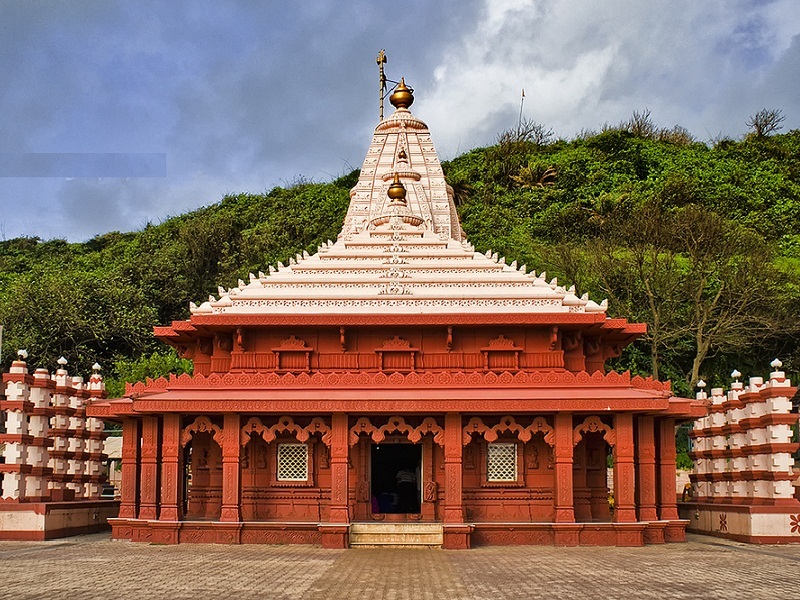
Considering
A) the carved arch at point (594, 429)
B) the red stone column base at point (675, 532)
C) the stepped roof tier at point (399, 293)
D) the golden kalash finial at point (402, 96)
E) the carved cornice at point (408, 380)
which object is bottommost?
the red stone column base at point (675, 532)

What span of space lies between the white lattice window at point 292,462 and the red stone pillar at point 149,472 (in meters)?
2.72

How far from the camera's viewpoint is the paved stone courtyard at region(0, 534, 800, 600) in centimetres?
1077

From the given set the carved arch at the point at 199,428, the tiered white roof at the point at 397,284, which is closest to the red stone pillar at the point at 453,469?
the tiered white roof at the point at 397,284

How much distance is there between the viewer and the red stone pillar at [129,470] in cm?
1803

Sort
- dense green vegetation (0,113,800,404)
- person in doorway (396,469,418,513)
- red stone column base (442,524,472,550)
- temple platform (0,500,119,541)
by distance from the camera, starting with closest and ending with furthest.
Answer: red stone column base (442,524,472,550) → temple platform (0,500,119,541) → person in doorway (396,469,418,513) → dense green vegetation (0,113,800,404)

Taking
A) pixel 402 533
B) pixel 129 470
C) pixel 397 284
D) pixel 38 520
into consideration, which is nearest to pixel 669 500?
pixel 402 533

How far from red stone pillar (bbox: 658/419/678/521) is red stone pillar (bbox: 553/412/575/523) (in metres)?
2.31

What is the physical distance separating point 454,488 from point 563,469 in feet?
7.30

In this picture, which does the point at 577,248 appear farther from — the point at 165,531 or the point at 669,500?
the point at 165,531

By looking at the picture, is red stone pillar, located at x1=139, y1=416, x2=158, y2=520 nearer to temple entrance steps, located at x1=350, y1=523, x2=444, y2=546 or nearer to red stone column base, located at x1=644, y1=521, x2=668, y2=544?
temple entrance steps, located at x1=350, y1=523, x2=444, y2=546

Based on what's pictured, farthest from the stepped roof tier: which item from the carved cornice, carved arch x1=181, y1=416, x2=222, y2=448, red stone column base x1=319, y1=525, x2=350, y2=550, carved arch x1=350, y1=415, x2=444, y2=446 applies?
red stone column base x1=319, y1=525, x2=350, y2=550

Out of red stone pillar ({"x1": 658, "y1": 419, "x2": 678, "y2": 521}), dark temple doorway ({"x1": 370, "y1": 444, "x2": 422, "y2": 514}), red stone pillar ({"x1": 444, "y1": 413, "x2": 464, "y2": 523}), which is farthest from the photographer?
dark temple doorway ({"x1": 370, "y1": 444, "x2": 422, "y2": 514})

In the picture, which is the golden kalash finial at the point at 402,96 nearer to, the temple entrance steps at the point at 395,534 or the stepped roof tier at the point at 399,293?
the stepped roof tier at the point at 399,293

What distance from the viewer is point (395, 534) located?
16.9 meters
